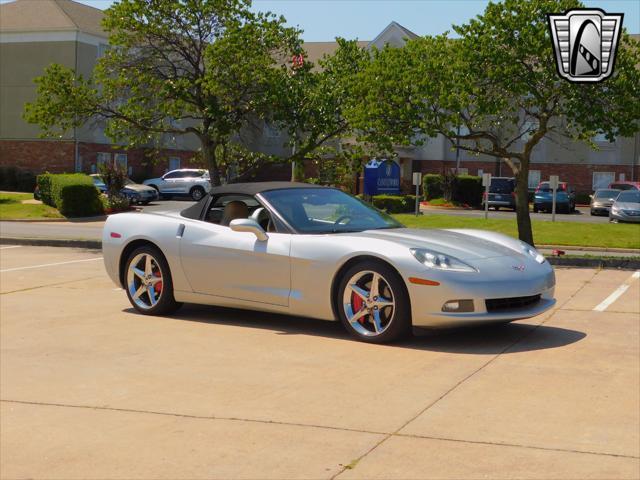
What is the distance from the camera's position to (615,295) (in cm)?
1141

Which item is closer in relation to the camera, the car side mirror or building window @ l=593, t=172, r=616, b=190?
the car side mirror

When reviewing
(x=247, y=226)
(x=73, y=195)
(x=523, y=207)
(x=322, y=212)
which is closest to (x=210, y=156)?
(x=523, y=207)

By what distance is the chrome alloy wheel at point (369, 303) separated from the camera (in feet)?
26.2

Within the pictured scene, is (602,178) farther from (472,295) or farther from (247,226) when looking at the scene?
(472,295)

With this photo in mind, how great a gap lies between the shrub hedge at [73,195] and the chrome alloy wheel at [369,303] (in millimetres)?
25835

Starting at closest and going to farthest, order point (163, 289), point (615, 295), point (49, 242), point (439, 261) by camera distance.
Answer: point (439, 261)
point (163, 289)
point (615, 295)
point (49, 242)

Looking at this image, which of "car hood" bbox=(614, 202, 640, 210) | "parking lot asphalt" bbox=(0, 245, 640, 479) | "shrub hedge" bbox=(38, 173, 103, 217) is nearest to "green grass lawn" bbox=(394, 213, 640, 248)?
"car hood" bbox=(614, 202, 640, 210)

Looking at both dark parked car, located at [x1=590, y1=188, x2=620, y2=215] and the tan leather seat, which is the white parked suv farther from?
the tan leather seat

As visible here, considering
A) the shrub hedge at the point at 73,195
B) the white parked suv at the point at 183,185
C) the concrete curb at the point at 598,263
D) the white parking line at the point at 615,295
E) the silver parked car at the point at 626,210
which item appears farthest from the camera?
the white parked suv at the point at 183,185

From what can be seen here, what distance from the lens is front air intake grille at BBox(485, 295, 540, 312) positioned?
25.7ft

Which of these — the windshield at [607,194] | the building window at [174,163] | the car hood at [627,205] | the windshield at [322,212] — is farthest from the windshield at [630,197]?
the building window at [174,163]

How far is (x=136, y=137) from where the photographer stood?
22375mm

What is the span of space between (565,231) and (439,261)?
17676mm

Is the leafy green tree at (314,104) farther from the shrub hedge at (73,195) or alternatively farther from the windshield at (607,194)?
the windshield at (607,194)
